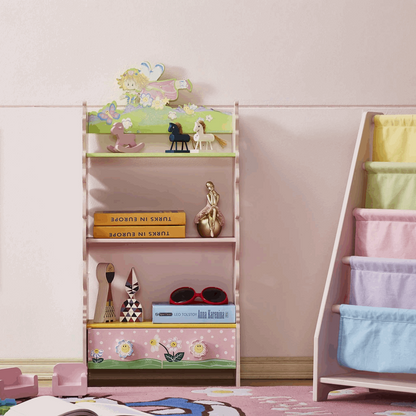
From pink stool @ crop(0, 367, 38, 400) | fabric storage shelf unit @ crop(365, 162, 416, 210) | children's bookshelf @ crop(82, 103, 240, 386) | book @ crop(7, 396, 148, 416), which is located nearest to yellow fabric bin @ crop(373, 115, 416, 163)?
fabric storage shelf unit @ crop(365, 162, 416, 210)

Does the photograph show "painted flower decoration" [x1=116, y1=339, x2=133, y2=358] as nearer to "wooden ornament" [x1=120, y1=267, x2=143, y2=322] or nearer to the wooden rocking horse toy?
"wooden ornament" [x1=120, y1=267, x2=143, y2=322]

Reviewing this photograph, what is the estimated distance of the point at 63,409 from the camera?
1.45 m

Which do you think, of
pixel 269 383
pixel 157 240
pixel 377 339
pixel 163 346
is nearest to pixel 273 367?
pixel 269 383

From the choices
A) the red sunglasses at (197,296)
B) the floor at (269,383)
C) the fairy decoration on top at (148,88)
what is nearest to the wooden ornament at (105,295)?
the red sunglasses at (197,296)

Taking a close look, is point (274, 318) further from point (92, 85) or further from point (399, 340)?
point (92, 85)

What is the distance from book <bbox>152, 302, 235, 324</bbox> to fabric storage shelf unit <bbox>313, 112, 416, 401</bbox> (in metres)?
0.45

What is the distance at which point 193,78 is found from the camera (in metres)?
2.61

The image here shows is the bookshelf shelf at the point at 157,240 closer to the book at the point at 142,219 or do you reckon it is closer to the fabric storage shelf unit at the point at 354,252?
the book at the point at 142,219

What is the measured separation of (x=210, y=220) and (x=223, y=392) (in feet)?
2.41

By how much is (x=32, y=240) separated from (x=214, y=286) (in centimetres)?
90

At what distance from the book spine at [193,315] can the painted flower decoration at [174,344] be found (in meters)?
0.08

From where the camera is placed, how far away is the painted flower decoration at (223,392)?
2.16m

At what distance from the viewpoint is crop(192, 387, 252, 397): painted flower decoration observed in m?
2.16

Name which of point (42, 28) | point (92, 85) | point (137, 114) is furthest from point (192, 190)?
point (42, 28)
